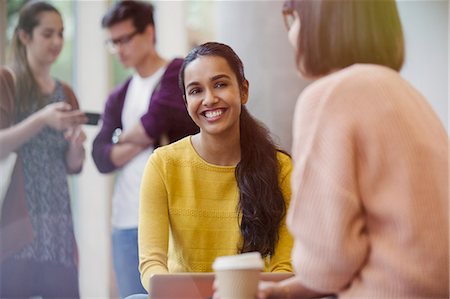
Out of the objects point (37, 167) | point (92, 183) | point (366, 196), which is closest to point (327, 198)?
point (366, 196)

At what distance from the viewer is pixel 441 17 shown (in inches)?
83.6

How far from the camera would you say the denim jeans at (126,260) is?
1872 millimetres

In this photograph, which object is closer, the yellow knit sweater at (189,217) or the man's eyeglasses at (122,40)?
the yellow knit sweater at (189,217)

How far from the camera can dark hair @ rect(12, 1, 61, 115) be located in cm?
209

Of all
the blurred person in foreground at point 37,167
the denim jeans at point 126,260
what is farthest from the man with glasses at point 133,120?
the blurred person in foreground at point 37,167

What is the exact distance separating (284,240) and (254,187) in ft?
0.40

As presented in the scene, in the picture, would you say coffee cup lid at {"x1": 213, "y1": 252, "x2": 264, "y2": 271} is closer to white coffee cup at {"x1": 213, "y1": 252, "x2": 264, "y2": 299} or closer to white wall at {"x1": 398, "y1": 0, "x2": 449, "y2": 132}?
white coffee cup at {"x1": 213, "y1": 252, "x2": 264, "y2": 299}

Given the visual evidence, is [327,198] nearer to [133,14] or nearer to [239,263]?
[239,263]

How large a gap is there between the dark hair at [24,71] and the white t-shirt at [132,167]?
0.80 feet

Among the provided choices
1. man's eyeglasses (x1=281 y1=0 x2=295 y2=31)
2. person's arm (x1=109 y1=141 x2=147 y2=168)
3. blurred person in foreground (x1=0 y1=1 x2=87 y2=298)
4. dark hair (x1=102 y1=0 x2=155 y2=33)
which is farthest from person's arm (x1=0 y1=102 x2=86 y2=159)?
man's eyeglasses (x1=281 y1=0 x2=295 y2=31)

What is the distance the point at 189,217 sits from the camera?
157 cm

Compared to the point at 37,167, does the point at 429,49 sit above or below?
above

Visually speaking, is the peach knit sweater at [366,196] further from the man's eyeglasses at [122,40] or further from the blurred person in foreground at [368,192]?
the man's eyeglasses at [122,40]

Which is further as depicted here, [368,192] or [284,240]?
[284,240]
